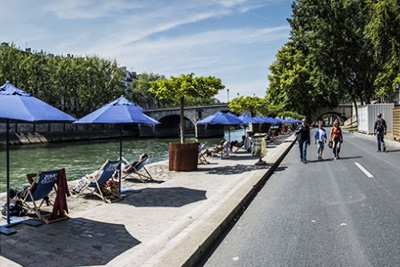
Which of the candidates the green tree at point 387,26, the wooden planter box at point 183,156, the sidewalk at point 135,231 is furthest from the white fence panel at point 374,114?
the sidewalk at point 135,231

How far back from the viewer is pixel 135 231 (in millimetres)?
5031

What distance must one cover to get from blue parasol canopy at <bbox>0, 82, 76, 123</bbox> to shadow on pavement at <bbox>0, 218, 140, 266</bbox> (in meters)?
1.69

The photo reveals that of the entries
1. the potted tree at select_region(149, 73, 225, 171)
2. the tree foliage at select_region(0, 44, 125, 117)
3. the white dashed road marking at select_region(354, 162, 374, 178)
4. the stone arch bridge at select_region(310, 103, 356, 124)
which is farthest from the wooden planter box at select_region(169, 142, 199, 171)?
the stone arch bridge at select_region(310, 103, 356, 124)

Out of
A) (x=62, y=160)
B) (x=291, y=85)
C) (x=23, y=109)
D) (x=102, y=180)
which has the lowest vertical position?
(x=62, y=160)

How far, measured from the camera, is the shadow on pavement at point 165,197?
6.94m

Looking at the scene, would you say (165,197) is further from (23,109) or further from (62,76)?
(62,76)

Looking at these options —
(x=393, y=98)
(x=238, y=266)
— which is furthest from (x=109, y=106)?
(x=393, y=98)

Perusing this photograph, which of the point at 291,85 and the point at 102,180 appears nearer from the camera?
the point at 102,180

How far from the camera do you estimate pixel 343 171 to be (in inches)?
420

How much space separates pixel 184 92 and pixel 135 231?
7.63m

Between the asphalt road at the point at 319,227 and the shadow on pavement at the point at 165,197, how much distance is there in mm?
1328

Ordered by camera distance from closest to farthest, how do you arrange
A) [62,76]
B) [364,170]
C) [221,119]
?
[364,170], [221,119], [62,76]

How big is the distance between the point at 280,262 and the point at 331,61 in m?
37.4

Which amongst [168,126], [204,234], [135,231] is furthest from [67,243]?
[168,126]
